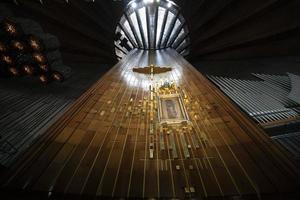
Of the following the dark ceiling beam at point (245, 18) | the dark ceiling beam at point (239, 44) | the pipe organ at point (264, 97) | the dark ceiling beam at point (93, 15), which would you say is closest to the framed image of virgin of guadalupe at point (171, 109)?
the pipe organ at point (264, 97)

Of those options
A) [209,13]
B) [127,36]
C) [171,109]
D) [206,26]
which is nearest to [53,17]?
[127,36]

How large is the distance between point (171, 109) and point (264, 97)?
2.38 metres

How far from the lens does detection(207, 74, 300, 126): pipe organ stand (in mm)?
3677

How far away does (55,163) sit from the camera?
6.95 feet

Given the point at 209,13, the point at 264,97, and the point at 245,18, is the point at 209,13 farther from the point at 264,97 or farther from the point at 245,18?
the point at 264,97

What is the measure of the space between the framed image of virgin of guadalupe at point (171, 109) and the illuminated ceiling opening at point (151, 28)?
24.1 feet

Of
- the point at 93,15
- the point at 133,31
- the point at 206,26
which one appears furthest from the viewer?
the point at 133,31

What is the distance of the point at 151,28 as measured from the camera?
11664 millimetres

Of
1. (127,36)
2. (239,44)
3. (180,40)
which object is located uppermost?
(127,36)

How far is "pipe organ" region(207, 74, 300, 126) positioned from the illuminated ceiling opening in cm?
558

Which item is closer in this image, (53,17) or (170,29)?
(53,17)

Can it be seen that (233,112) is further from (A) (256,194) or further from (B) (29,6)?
(B) (29,6)

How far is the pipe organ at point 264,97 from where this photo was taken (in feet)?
12.1

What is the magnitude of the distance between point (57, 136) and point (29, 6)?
5133 millimetres
